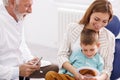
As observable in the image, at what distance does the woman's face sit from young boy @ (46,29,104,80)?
5 cm

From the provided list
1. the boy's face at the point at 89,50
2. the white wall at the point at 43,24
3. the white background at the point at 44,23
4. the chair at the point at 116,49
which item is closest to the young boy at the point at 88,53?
the boy's face at the point at 89,50

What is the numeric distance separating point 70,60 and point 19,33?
0.47 meters

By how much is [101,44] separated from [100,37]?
58 mm

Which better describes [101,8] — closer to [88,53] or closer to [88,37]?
[88,37]

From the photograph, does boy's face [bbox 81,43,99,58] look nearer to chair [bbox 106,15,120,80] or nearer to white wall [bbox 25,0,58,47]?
chair [bbox 106,15,120,80]

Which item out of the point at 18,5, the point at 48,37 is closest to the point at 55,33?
the point at 48,37

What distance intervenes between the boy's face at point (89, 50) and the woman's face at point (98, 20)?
0.48 feet

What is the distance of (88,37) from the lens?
216 cm

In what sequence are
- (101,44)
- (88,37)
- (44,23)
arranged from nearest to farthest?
(88,37)
(101,44)
(44,23)

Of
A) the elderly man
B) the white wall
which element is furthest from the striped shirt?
the white wall

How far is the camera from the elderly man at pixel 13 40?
6.84ft

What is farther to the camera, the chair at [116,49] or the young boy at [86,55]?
the chair at [116,49]

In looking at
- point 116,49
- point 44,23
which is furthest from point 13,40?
point 44,23

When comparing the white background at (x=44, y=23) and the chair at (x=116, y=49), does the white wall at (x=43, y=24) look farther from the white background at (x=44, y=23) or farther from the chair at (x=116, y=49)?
the chair at (x=116, y=49)
